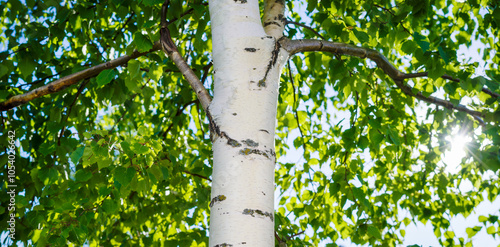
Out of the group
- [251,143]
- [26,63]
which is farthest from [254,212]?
[26,63]

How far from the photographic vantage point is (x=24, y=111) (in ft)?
11.0

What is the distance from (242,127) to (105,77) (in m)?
0.92

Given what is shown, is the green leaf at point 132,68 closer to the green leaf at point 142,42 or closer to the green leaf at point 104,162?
the green leaf at point 142,42

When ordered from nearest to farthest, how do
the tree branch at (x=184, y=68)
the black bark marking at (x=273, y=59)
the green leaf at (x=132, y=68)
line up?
the black bark marking at (x=273, y=59)
the tree branch at (x=184, y=68)
the green leaf at (x=132, y=68)

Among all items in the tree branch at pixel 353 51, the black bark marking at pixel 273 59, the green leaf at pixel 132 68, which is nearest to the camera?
the black bark marking at pixel 273 59

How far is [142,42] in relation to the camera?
1979 millimetres

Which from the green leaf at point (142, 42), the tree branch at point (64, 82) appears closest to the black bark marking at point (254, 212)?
the green leaf at point (142, 42)

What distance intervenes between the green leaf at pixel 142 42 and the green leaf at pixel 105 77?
213 millimetres

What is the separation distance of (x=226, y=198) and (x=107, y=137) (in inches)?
A: 33.0

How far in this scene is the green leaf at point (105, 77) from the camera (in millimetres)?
2002

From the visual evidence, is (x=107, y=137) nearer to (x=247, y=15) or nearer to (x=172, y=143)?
(x=247, y=15)

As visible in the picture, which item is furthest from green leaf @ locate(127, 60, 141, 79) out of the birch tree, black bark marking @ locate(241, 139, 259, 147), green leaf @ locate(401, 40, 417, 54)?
green leaf @ locate(401, 40, 417, 54)

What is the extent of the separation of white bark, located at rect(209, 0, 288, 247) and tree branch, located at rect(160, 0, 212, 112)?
105mm

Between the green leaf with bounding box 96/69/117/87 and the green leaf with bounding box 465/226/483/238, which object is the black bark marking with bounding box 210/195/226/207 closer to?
the green leaf with bounding box 96/69/117/87
